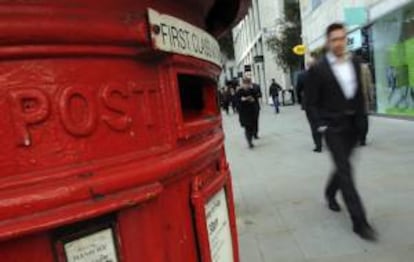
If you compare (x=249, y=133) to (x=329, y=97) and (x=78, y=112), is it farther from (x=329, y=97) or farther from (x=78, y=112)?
(x=78, y=112)

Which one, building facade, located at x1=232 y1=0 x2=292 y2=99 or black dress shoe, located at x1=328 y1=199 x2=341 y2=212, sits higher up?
building facade, located at x1=232 y1=0 x2=292 y2=99

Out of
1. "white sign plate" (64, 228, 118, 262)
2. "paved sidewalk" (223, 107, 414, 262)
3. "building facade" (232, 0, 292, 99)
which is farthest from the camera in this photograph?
"building facade" (232, 0, 292, 99)

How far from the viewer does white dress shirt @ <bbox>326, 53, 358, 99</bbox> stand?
14.8ft

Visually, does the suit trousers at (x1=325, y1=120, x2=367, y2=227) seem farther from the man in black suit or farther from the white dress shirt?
the white dress shirt

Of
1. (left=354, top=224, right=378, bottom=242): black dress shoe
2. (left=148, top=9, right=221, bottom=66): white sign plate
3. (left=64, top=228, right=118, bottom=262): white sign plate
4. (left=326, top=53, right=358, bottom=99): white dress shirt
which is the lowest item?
(left=354, top=224, right=378, bottom=242): black dress shoe

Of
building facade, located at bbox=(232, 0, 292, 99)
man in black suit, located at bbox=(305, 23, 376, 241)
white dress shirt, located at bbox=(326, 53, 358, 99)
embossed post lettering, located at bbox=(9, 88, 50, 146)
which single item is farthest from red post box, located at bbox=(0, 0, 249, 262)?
building facade, located at bbox=(232, 0, 292, 99)

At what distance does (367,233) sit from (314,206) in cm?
112

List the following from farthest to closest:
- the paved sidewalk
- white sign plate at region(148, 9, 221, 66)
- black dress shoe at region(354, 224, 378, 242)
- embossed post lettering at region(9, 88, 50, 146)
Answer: black dress shoe at region(354, 224, 378, 242) → the paved sidewalk → white sign plate at region(148, 9, 221, 66) → embossed post lettering at region(9, 88, 50, 146)

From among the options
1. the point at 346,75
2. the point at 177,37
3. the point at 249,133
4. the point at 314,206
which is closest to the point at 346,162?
the point at 346,75

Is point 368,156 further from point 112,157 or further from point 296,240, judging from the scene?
point 112,157

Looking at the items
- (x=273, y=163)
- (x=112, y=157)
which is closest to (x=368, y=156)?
(x=273, y=163)

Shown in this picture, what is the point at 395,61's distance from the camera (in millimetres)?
13453

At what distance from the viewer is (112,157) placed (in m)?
1.29

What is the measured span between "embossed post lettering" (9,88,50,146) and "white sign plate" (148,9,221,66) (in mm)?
327
